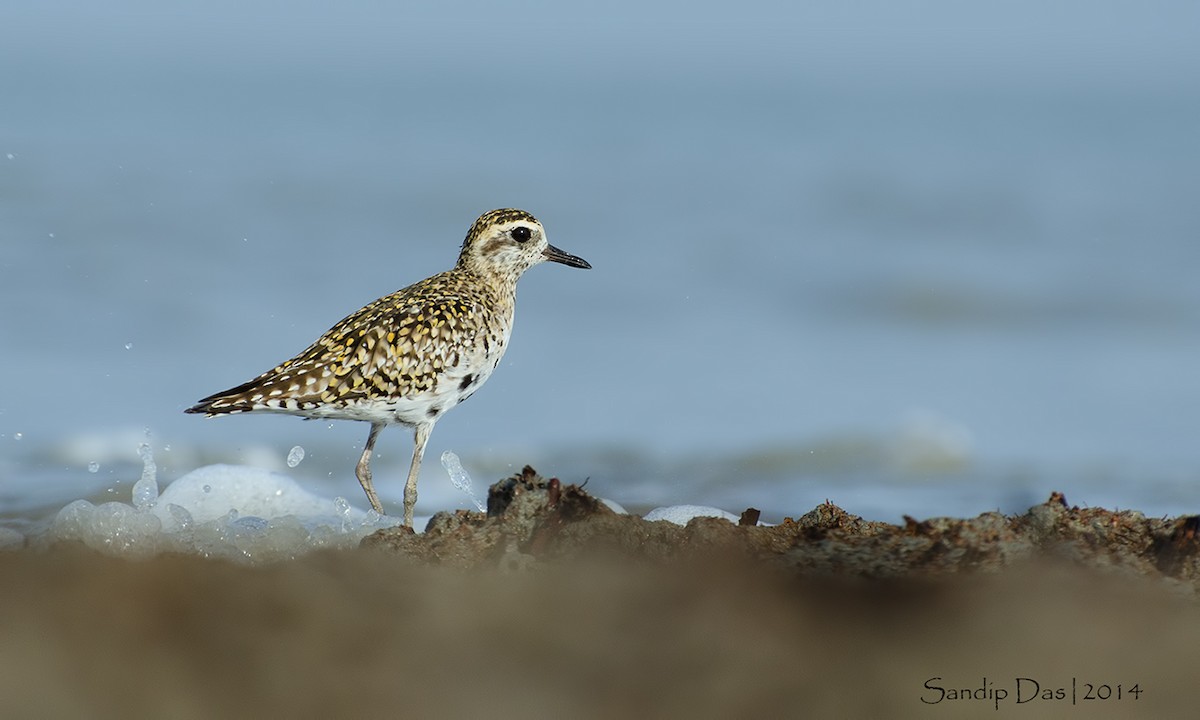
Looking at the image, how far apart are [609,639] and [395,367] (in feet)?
13.2

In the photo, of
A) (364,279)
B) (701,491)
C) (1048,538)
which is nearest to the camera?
(1048,538)

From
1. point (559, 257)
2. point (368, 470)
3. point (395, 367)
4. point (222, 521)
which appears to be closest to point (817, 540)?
point (222, 521)

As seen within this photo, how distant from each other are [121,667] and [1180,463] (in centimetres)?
872

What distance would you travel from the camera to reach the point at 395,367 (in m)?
7.32

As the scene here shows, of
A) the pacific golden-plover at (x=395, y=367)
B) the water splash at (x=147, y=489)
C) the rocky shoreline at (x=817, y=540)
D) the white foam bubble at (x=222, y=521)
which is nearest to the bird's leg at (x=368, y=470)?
the pacific golden-plover at (x=395, y=367)

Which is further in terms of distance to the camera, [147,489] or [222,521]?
[147,489]

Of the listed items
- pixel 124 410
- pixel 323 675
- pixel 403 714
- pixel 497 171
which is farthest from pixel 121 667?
pixel 497 171

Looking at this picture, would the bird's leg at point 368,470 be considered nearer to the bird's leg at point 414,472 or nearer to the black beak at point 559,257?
the bird's leg at point 414,472

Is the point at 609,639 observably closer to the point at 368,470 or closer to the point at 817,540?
the point at 817,540

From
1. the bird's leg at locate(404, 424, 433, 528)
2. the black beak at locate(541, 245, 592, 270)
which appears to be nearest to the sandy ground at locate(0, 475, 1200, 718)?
the bird's leg at locate(404, 424, 433, 528)

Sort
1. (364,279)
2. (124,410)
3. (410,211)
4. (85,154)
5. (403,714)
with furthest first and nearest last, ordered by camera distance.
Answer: (85,154) < (410,211) < (364,279) < (124,410) < (403,714)

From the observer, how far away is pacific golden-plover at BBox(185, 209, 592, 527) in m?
7.19

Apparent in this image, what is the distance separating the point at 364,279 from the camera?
614 inches

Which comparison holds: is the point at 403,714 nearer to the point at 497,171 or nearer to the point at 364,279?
the point at 364,279
